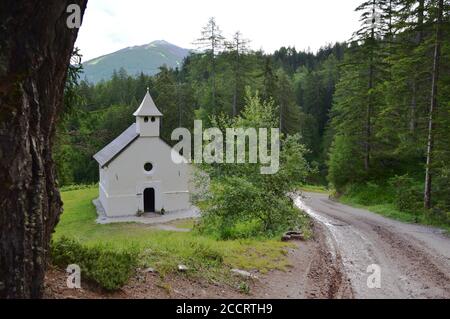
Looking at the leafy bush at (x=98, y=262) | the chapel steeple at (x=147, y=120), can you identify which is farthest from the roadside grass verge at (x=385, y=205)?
the chapel steeple at (x=147, y=120)

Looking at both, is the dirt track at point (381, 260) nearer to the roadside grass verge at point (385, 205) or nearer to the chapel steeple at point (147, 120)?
the roadside grass verge at point (385, 205)

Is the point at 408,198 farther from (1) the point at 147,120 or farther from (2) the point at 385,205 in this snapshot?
(1) the point at 147,120

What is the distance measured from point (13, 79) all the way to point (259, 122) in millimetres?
11184

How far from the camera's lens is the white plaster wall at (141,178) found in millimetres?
30969

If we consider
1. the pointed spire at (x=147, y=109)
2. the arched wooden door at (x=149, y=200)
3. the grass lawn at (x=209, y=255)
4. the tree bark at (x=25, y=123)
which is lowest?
the arched wooden door at (x=149, y=200)

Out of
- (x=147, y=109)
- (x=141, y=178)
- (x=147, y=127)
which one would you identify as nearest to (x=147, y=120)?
(x=147, y=127)

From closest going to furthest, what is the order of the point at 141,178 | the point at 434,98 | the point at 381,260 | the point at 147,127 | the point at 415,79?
the point at 381,260 < the point at 434,98 < the point at 415,79 < the point at 141,178 < the point at 147,127

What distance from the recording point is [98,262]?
7883 mm

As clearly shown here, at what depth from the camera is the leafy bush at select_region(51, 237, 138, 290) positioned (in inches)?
293

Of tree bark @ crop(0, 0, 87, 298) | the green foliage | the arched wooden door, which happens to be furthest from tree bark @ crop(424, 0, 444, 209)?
the arched wooden door

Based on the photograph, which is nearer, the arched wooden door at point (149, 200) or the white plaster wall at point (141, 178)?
the white plaster wall at point (141, 178)

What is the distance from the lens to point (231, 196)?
15.0m

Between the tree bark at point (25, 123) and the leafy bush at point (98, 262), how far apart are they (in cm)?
145

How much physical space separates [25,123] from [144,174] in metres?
26.4
